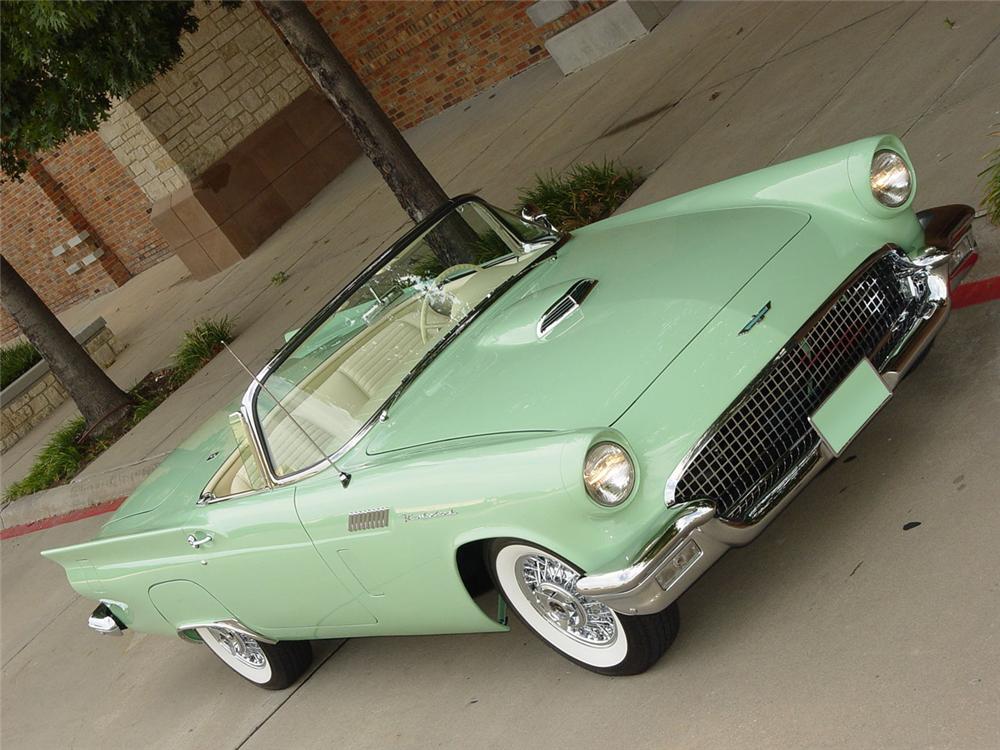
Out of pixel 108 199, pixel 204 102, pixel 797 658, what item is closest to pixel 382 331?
pixel 797 658

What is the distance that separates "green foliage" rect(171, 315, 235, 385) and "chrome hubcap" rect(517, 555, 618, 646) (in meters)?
8.03

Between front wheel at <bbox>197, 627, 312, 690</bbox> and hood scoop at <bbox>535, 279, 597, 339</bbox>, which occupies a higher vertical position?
hood scoop at <bbox>535, 279, 597, 339</bbox>

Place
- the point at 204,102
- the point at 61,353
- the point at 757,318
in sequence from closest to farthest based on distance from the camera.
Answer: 1. the point at 757,318
2. the point at 61,353
3. the point at 204,102

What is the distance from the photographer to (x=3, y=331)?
22.1 meters

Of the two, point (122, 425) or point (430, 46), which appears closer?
point (122, 425)

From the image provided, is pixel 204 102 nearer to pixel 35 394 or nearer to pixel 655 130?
pixel 35 394

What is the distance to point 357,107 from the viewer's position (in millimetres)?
8898

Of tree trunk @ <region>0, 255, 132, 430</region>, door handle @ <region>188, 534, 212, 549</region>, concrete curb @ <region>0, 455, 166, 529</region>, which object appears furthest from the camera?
tree trunk @ <region>0, 255, 132, 430</region>

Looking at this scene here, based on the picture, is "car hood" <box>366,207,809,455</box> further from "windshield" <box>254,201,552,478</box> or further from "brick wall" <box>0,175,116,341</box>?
"brick wall" <box>0,175,116,341</box>

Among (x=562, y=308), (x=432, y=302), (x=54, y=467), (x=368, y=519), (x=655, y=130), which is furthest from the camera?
(x=54, y=467)

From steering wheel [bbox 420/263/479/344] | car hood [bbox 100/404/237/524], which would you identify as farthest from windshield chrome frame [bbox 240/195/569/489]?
car hood [bbox 100/404/237/524]

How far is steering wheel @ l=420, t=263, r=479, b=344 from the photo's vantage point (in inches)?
194

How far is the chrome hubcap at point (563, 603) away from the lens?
3800mm

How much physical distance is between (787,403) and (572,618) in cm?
104
